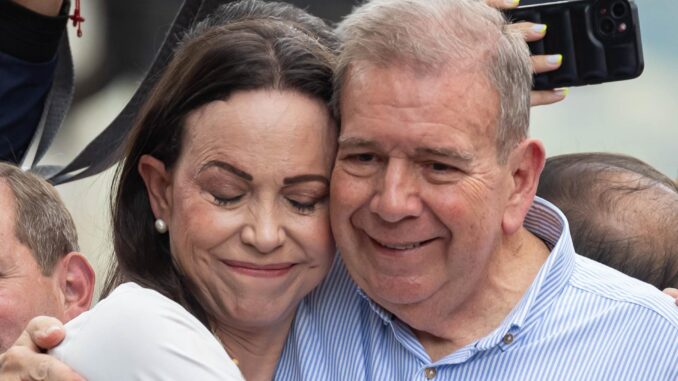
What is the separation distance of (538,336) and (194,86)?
88 centimetres

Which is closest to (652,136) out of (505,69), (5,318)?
(505,69)

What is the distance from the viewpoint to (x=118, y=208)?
304 centimetres

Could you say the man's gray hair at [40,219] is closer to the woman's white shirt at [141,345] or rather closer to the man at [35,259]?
the man at [35,259]

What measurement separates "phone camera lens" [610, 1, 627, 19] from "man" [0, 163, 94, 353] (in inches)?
54.1

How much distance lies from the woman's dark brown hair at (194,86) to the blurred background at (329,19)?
1107mm

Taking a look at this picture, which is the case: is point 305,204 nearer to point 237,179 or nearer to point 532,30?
point 237,179

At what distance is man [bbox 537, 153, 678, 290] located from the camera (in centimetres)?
335

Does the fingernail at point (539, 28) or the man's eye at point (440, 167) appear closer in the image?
the man's eye at point (440, 167)

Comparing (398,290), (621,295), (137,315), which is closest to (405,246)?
(398,290)

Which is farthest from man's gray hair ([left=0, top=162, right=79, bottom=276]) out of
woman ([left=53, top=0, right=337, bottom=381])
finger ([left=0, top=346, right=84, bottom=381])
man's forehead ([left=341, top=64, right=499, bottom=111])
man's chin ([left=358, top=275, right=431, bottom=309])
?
man's forehead ([left=341, top=64, right=499, bottom=111])

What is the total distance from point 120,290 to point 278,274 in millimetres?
530

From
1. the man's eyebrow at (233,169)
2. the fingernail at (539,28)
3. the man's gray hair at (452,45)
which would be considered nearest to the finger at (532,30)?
the fingernail at (539,28)

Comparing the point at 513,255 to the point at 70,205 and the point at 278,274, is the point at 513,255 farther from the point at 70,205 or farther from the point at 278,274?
the point at 70,205

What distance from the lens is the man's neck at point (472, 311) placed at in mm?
2855
